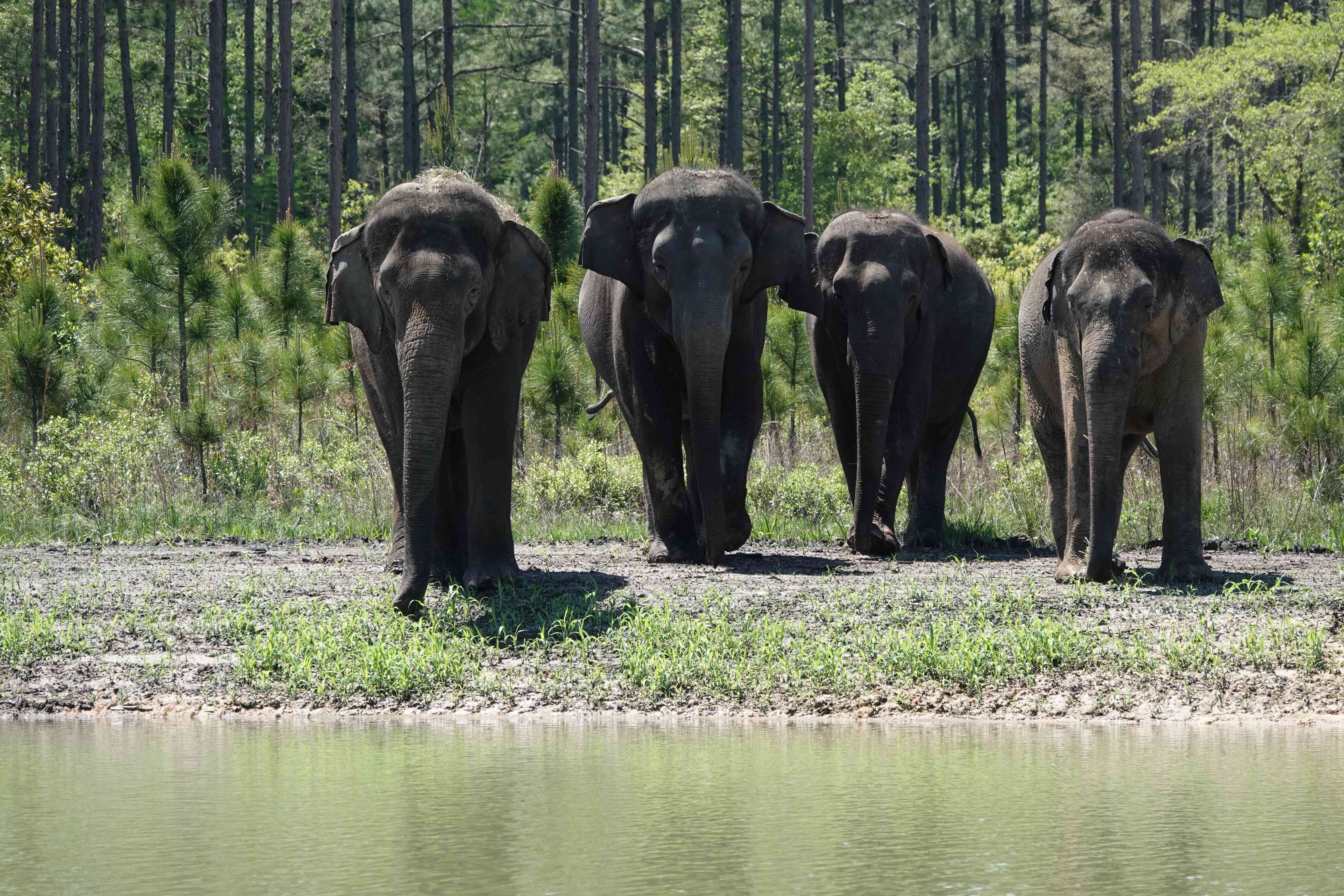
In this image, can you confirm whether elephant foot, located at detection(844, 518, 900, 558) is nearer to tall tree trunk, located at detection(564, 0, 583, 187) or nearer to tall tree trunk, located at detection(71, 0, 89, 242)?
tall tree trunk, located at detection(564, 0, 583, 187)

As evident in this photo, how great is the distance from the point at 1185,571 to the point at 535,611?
446 cm

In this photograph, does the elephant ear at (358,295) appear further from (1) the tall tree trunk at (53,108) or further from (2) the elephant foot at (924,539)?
(1) the tall tree trunk at (53,108)

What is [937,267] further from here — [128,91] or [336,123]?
[128,91]

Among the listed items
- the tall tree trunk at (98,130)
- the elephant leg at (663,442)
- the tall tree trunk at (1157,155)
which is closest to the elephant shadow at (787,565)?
the elephant leg at (663,442)

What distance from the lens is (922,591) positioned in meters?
10.4

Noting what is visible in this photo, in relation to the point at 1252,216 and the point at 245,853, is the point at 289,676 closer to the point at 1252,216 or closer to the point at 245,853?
the point at 245,853

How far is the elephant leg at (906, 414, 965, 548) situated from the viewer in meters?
14.2

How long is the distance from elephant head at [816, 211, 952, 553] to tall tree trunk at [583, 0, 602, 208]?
22.0m

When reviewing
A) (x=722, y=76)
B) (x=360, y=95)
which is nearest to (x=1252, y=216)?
(x=722, y=76)

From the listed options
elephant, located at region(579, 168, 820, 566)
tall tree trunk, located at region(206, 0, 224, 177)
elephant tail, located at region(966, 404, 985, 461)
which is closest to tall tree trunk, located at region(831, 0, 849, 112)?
tall tree trunk, located at region(206, 0, 224, 177)

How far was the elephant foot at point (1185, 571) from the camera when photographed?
36.2 ft

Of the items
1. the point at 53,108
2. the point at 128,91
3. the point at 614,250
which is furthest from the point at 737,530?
the point at 128,91

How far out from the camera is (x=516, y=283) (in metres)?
10.1

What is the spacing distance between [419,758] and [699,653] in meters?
2.26
